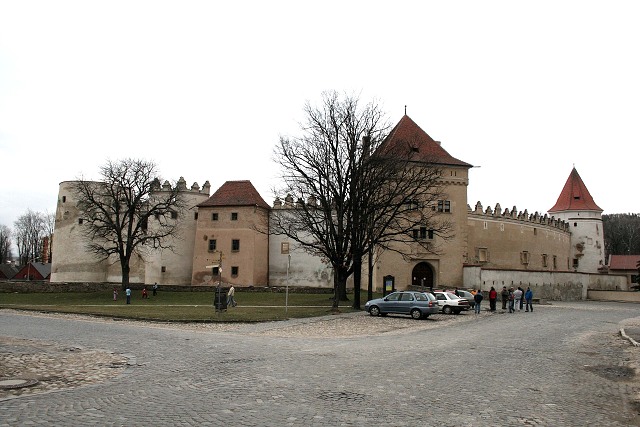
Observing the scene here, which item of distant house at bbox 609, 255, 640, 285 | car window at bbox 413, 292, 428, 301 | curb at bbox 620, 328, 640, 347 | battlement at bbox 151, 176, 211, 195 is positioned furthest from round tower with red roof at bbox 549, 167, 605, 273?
curb at bbox 620, 328, 640, 347

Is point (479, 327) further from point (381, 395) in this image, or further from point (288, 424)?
point (288, 424)

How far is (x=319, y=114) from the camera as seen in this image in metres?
36.0

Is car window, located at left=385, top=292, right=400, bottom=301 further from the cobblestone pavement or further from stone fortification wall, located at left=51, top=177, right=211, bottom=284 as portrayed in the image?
stone fortification wall, located at left=51, top=177, right=211, bottom=284

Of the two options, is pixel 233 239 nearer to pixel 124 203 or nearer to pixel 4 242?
pixel 124 203

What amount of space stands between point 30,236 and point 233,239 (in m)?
78.8

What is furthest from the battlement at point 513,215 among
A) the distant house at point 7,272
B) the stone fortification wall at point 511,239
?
the distant house at point 7,272

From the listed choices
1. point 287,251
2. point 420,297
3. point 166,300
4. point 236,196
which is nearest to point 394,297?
point 420,297

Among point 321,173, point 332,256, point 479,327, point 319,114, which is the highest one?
point 319,114

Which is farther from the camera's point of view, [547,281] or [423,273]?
[547,281]

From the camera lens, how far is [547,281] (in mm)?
58062

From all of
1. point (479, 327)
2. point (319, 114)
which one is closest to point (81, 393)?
point (479, 327)

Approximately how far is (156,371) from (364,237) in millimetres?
24807

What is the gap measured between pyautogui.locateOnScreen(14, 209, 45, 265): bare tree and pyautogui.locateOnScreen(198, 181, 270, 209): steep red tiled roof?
240ft

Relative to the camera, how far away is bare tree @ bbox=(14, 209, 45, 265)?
118375 mm
